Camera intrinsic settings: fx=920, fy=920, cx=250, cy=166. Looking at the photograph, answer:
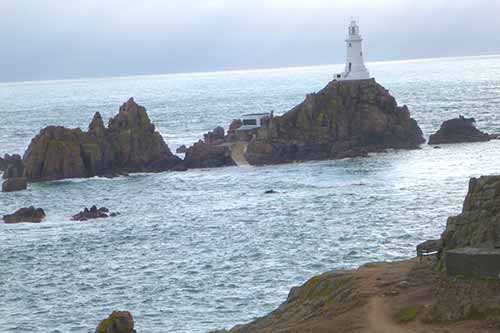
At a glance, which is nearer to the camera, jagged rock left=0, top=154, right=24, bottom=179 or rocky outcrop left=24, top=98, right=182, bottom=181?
rocky outcrop left=24, top=98, right=182, bottom=181

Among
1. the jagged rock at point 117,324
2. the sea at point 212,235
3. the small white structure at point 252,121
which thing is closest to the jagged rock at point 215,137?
the small white structure at point 252,121

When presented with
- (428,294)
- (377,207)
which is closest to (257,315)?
(428,294)

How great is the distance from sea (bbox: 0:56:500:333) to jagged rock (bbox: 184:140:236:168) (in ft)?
10.1

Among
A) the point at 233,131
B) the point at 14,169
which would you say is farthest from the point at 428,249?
the point at 233,131

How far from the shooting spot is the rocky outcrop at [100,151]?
94.1m

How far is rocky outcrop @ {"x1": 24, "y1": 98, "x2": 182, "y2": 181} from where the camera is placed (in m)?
94.1

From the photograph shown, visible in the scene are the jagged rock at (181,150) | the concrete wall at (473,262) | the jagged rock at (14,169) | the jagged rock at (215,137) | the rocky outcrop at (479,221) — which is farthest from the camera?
the jagged rock at (215,137)

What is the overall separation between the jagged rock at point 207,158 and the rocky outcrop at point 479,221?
72.7 metres

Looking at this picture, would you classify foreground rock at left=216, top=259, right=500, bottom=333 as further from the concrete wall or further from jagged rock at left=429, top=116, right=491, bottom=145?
jagged rock at left=429, top=116, right=491, bottom=145

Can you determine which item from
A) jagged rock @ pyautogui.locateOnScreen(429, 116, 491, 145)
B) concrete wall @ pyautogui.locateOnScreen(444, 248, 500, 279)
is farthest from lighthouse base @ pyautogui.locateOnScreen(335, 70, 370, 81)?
concrete wall @ pyautogui.locateOnScreen(444, 248, 500, 279)

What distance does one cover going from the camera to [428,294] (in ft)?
82.1

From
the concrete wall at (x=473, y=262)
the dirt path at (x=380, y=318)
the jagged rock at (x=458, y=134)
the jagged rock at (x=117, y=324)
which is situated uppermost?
the concrete wall at (x=473, y=262)

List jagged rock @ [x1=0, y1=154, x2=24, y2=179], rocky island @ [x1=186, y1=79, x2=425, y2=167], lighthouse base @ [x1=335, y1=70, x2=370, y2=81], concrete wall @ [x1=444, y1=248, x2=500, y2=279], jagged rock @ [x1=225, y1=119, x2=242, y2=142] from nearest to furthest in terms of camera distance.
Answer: concrete wall @ [x1=444, y1=248, x2=500, y2=279], jagged rock @ [x1=0, y1=154, x2=24, y2=179], rocky island @ [x1=186, y1=79, x2=425, y2=167], jagged rock @ [x1=225, y1=119, x2=242, y2=142], lighthouse base @ [x1=335, y1=70, x2=370, y2=81]

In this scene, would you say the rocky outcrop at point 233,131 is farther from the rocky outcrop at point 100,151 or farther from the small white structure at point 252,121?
the rocky outcrop at point 100,151
